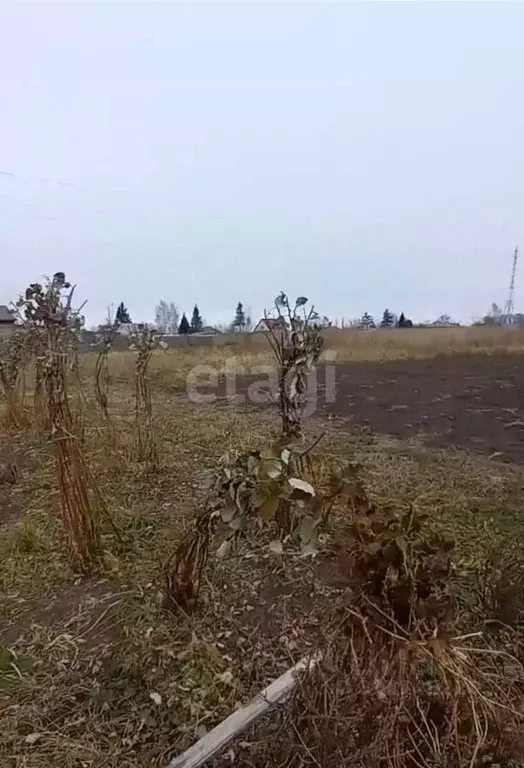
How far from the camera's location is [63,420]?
8.49 ft

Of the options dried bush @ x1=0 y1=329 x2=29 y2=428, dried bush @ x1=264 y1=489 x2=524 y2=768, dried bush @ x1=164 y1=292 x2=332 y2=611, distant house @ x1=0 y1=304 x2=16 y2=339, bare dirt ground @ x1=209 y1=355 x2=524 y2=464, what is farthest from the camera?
dried bush @ x1=0 y1=329 x2=29 y2=428

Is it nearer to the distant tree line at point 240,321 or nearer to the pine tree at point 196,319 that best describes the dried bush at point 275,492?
the distant tree line at point 240,321

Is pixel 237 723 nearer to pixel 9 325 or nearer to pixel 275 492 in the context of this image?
pixel 275 492

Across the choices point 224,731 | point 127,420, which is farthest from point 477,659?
point 127,420

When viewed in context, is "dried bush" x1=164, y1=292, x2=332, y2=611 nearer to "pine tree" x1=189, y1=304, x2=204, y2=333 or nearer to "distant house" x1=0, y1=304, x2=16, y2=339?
"distant house" x1=0, y1=304, x2=16, y2=339

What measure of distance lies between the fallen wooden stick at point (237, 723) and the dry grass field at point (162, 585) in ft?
0.19

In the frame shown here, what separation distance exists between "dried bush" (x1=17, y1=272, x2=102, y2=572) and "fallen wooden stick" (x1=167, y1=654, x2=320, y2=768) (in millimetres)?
1316

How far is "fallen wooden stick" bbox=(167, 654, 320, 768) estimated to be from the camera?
4.56 feet

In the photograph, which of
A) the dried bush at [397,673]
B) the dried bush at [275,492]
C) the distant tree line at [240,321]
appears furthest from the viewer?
the distant tree line at [240,321]

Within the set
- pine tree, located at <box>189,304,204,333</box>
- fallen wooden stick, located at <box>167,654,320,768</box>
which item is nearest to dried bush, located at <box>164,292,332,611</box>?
fallen wooden stick, located at <box>167,654,320,768</box>

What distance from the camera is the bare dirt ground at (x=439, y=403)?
203 inches

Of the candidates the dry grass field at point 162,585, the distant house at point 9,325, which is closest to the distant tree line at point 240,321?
the distant house at point 9,325

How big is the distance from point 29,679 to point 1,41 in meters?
6.37

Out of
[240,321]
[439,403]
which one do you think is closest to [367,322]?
[240,321]
